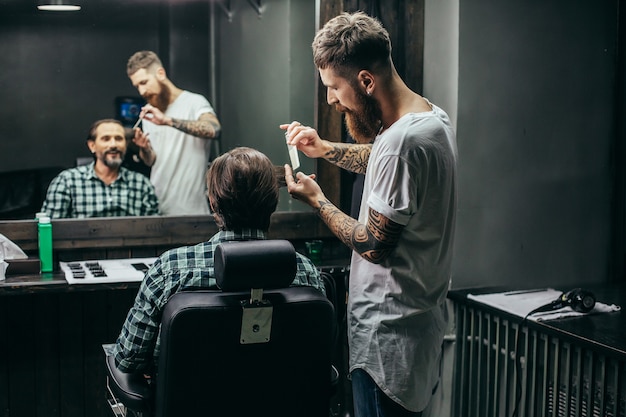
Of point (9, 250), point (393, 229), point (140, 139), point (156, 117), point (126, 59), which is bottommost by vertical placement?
point (9, 250)

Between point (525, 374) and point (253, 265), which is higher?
point (253, 265)

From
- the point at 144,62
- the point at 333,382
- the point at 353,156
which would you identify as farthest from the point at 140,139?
the point at 333,382

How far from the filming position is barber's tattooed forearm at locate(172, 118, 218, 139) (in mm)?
4072

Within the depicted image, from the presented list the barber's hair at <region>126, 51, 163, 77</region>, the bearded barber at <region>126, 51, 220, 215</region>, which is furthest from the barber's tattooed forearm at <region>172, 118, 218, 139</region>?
the barber's hair at <region>126, 51, 163, 77</region>

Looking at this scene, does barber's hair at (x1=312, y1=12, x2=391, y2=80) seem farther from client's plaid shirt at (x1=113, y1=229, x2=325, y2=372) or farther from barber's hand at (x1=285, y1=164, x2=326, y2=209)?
client's plaid shirt at (x1=113, y1=229, x2=325, y2=372)

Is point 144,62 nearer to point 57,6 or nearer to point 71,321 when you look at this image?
point 57,6

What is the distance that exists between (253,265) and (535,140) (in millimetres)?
1857

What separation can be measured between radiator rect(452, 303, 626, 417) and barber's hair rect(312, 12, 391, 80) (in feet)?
3.95

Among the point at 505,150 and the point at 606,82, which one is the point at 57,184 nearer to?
the point at 505,150

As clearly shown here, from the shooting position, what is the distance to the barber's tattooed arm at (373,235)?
1941 millimetres

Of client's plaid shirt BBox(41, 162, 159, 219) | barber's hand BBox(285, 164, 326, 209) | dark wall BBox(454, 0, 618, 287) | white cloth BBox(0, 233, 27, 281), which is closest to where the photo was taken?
barber's hand BBox(285, 164, 326, 209)

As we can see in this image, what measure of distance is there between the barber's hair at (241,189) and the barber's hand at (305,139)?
441 millimetres

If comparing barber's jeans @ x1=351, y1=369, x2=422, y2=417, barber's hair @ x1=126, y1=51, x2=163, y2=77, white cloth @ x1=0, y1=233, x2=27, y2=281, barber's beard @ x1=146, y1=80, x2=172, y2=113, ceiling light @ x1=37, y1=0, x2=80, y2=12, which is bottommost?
barber's jeans @ x1=351, y1=369, x2=422, y2=417

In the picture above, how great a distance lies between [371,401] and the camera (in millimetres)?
2037
